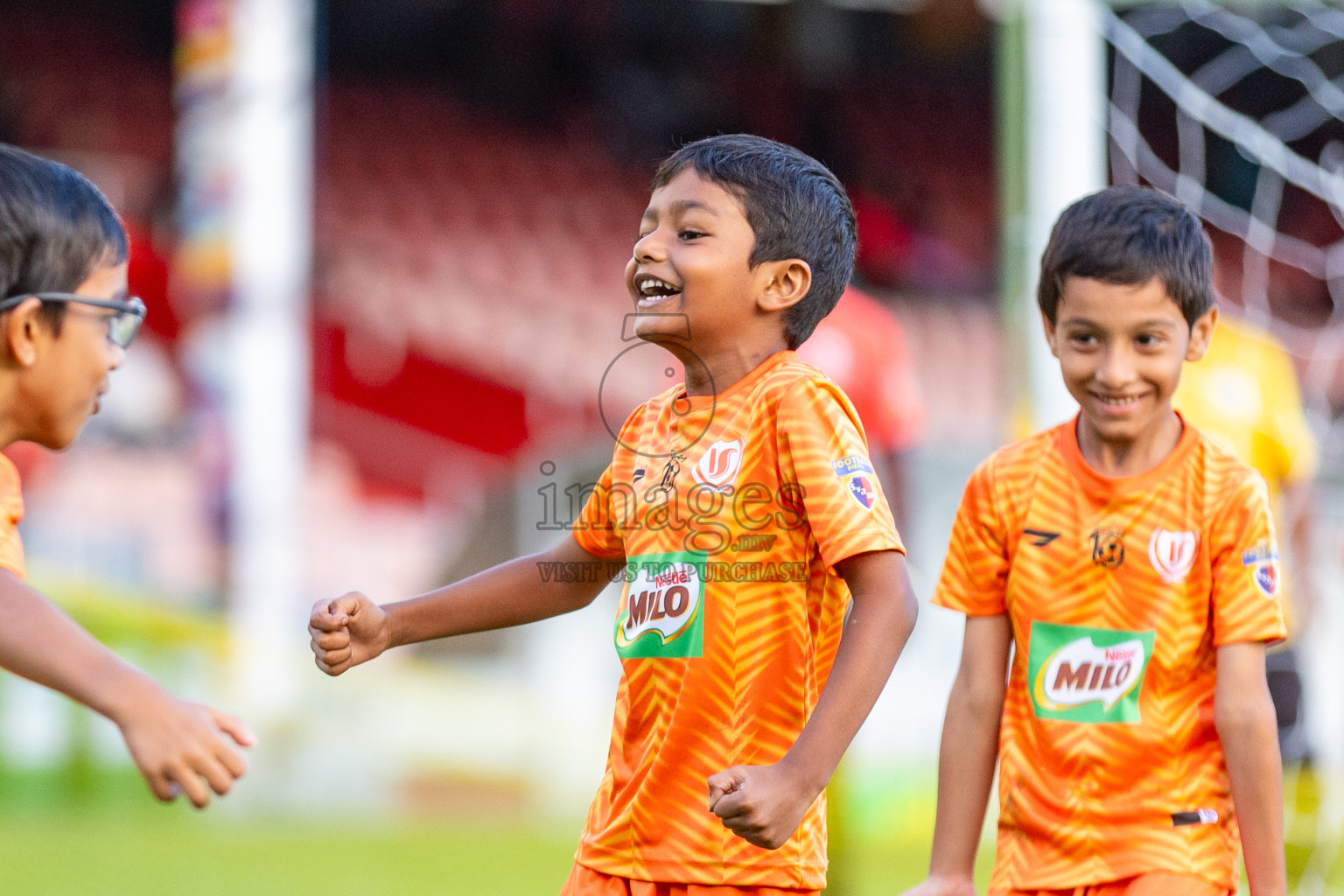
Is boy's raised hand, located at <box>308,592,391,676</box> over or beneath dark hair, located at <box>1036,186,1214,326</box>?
beneath

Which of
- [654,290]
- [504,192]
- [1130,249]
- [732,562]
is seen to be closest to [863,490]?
[732,562]

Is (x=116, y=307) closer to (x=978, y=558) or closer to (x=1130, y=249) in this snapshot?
(x=978, y=558)

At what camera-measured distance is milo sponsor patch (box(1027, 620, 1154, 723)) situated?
219 cm

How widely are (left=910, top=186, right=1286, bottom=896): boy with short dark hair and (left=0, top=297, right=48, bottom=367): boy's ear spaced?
4.36 feet

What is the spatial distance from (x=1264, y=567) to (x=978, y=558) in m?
0.41

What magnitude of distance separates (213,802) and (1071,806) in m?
5.61

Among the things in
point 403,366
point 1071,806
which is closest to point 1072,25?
point 1071,806

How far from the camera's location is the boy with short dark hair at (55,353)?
168 cm

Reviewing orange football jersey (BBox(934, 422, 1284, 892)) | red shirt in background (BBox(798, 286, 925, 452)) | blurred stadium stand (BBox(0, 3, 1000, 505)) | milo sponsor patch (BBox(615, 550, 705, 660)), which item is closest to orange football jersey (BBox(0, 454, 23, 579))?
milo sponsor patch (BBox(615, 550, 705, 660))

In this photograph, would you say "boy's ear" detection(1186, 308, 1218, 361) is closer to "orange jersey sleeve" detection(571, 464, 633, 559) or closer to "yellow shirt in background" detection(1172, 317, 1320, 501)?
"orange jersey sleeve" detection(571, 464, 633, 559)

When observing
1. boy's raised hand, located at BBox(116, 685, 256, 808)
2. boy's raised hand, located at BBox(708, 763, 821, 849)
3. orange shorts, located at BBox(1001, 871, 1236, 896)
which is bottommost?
orange shorts, located at BBox(1001, 871, 1236, 896)

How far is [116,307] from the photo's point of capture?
1.99 metres

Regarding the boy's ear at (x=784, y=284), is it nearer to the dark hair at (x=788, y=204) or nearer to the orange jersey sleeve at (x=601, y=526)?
the dark hair at (x=788, y=204)

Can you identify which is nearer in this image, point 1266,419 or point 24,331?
point 24,331
